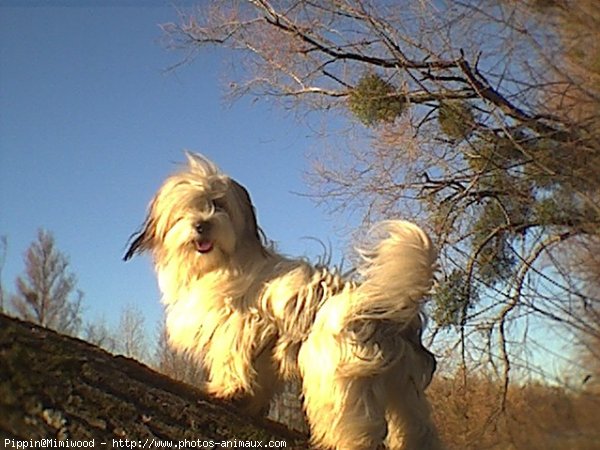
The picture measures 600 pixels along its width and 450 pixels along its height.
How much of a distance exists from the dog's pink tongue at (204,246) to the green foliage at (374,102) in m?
2.40

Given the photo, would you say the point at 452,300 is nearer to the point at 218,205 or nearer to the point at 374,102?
the point at 374,102

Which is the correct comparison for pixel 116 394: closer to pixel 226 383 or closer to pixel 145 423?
pixel 145 423

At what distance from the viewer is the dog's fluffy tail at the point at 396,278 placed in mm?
3182

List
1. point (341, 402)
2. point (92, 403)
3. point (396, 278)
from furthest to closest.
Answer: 1. point (396, 278)
2. point (341, 402)
3. point (92, 403)

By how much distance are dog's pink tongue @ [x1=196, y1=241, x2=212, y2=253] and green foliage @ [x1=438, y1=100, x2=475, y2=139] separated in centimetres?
305

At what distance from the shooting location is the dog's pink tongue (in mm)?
3567

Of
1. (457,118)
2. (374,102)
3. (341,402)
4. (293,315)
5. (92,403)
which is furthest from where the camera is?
(457,118)

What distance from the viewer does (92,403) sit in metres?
2.72

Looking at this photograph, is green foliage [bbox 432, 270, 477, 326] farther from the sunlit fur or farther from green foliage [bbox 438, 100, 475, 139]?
the sunlit fur

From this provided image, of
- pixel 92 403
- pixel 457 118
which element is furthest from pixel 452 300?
pixel 92 403

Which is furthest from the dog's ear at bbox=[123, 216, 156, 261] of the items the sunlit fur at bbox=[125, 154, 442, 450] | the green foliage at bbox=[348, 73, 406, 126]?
the green foliage at bbox=[348, 73, 406, 126]

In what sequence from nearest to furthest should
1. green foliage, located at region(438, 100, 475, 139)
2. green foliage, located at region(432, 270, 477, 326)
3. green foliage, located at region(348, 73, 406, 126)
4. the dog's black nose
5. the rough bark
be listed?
1. the rough bark
2. the dog's black nose
3. green foliage, located at region(348, 73, 406, 126)
4. green foliage, located at region(432, 270, 477, 326)
5. green foliage, located at region(438, 100, 475, 139)

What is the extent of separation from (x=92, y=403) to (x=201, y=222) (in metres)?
1.05

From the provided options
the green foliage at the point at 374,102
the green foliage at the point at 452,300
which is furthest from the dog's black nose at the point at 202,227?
the green foliage at the point at 452,300
